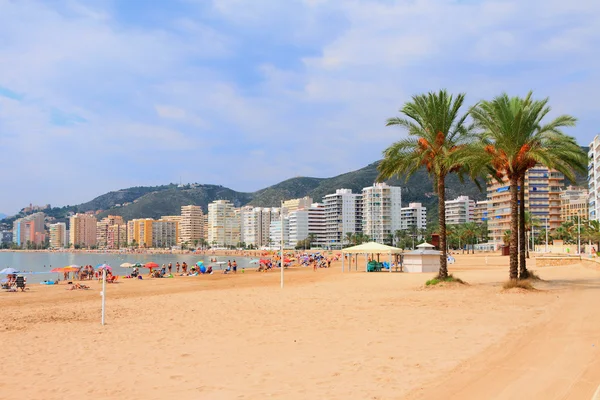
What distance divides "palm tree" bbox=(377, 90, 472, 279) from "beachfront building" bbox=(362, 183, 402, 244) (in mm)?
145101

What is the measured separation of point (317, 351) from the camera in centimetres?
886

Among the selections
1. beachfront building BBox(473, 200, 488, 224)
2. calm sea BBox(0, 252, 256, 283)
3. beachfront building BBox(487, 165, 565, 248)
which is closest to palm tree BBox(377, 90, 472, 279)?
calm sea BBox(0, 252, 256, 283)

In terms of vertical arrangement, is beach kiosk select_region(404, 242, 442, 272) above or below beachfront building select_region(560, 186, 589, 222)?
below

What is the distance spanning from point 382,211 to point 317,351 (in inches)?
6310

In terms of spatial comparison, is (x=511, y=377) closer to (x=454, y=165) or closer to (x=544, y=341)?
(x=544, y=341)

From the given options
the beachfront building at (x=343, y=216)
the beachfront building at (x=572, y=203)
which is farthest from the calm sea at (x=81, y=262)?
the beachfront building at (x=572, y=203)

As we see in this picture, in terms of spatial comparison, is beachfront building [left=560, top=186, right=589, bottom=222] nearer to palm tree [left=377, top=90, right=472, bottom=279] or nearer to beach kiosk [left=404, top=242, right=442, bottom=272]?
beach kiosk [left=404, top=242, right=442, bottom=272]

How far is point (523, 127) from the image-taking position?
1900cm

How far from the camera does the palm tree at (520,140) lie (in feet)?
61.9

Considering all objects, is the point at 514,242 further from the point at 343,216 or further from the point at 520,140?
the point at 343,216

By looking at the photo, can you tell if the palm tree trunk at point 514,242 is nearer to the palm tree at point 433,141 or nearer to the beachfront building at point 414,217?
the palm tree at point 433,141

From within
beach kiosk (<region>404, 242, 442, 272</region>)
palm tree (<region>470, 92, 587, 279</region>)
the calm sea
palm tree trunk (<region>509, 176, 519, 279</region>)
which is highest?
palm tree (<region>470, 92, 587, 279</region>)

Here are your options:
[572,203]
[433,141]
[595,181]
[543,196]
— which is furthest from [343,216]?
[433,141]

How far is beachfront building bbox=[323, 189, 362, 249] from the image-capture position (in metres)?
176
